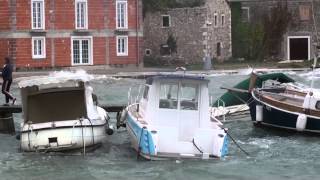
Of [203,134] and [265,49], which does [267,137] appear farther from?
[265,49]

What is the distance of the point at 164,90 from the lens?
21.0m

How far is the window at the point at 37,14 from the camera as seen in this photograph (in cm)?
5366

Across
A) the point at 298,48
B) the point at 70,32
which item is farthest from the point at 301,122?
the point at 298,48

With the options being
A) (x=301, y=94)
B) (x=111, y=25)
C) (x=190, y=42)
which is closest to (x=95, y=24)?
(x=111, y=25)

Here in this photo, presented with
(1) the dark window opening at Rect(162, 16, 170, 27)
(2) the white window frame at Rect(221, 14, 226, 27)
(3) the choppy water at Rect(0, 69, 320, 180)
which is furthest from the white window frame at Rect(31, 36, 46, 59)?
(3) the choppy water at Rect(0, 69, 320, 180)

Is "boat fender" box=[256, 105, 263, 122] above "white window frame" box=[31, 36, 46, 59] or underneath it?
underneath

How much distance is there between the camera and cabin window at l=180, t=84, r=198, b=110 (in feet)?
67.6

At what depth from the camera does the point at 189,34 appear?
67375 millimetres

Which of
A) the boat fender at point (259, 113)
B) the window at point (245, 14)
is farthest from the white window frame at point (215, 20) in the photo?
the boat fender at point (259, 113)

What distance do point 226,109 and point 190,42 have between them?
124 feet

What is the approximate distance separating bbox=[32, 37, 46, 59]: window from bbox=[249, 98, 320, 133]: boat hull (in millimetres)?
29355

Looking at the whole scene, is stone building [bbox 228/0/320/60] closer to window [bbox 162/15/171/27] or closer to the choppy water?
window [bbox 162/15/171/27]

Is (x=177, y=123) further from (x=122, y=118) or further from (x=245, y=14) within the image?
(x=245, y=14)

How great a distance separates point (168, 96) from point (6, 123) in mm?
8492
